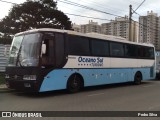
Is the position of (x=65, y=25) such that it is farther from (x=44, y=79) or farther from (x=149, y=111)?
(x=149, y=111)

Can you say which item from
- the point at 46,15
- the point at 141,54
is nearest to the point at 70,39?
the point at 141,54

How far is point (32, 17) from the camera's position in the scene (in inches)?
1804

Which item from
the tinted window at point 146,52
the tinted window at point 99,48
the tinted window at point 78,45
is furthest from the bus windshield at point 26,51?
the tinted window at point 146,52

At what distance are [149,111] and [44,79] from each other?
16.5 ft

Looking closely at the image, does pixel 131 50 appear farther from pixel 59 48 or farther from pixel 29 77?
pixel 29 77

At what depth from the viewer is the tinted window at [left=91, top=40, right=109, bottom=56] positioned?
16.6m

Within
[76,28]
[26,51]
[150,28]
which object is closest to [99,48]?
[26,51]

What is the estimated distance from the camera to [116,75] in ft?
61.1

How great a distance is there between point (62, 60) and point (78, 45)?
1.54m

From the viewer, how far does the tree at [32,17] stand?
44.3 metres

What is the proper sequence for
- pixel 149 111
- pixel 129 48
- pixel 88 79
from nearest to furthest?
pixel 149 111 → pixel 88 79 → pixel 129 48

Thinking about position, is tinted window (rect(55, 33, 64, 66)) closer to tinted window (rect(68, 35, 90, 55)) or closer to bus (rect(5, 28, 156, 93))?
bus (rect(5, 28, 156, 93))

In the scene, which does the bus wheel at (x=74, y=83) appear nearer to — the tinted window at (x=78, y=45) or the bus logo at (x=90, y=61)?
the bus logo at (x=90, y=61)

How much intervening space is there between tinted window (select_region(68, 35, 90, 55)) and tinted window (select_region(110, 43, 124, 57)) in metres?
2.50
